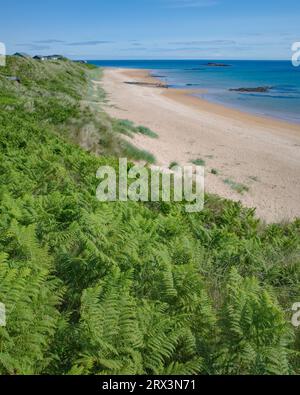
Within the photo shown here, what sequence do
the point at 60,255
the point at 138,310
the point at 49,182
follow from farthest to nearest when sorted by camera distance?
the point at 49,182
the point at 60,255
the point at 138,310

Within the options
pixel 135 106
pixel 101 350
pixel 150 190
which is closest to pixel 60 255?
pixel 101 350

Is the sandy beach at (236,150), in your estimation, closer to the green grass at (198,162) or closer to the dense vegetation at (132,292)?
the green grass at (198,162)

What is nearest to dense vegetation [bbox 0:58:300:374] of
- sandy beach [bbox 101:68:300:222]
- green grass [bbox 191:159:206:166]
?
sandy beach [bbox 101:68:300:222]

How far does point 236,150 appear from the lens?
66.6 feet

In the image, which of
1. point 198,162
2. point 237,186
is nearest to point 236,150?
point 198,162

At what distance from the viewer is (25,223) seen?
5.66 metres

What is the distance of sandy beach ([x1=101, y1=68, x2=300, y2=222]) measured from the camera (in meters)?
13.9

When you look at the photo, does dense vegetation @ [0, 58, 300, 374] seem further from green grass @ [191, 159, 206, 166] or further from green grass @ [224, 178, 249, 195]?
green grass @ [191, 159, 206, 166]

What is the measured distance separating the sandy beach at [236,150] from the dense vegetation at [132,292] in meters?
6.13

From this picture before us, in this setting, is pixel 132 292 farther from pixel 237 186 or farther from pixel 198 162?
pixel 198 162

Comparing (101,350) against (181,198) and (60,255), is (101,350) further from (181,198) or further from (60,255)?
(181,198)

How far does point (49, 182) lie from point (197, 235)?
3.06m

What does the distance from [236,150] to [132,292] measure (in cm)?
1695
